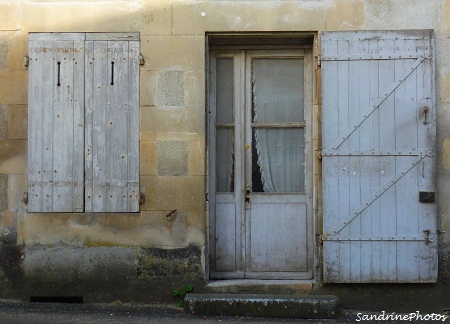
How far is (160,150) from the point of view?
6477 mm

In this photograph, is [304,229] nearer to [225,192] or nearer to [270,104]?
[225,192]

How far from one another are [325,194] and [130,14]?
8.32ft

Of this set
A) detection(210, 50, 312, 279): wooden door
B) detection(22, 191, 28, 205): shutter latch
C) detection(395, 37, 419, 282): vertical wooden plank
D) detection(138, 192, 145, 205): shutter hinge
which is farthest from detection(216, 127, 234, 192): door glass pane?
detection(22, 191, 28, 205): shutter latch

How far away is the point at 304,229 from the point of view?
6684 millimetres

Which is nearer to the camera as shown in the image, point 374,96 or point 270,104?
point 374,96

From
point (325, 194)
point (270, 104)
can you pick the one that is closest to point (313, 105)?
point (270, 104)

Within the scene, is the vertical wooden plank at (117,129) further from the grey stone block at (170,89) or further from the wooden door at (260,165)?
the wooden door at (260,165)

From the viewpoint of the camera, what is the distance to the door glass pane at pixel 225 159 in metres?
6.78

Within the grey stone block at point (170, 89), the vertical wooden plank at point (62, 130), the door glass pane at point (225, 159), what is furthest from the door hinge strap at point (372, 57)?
the vertical wooden plank at point (62, 130)

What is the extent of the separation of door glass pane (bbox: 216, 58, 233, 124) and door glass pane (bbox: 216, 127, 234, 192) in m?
0.13

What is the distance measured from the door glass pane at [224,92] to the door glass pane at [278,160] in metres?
0.32

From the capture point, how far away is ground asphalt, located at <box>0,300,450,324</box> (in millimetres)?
6008

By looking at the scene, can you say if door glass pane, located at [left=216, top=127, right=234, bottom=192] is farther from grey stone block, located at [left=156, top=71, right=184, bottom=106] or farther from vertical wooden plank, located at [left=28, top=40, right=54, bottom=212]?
vertical wooden plank, located at [left=28, top=40, right=54, bottom=212]

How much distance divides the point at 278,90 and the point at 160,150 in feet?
4.42
